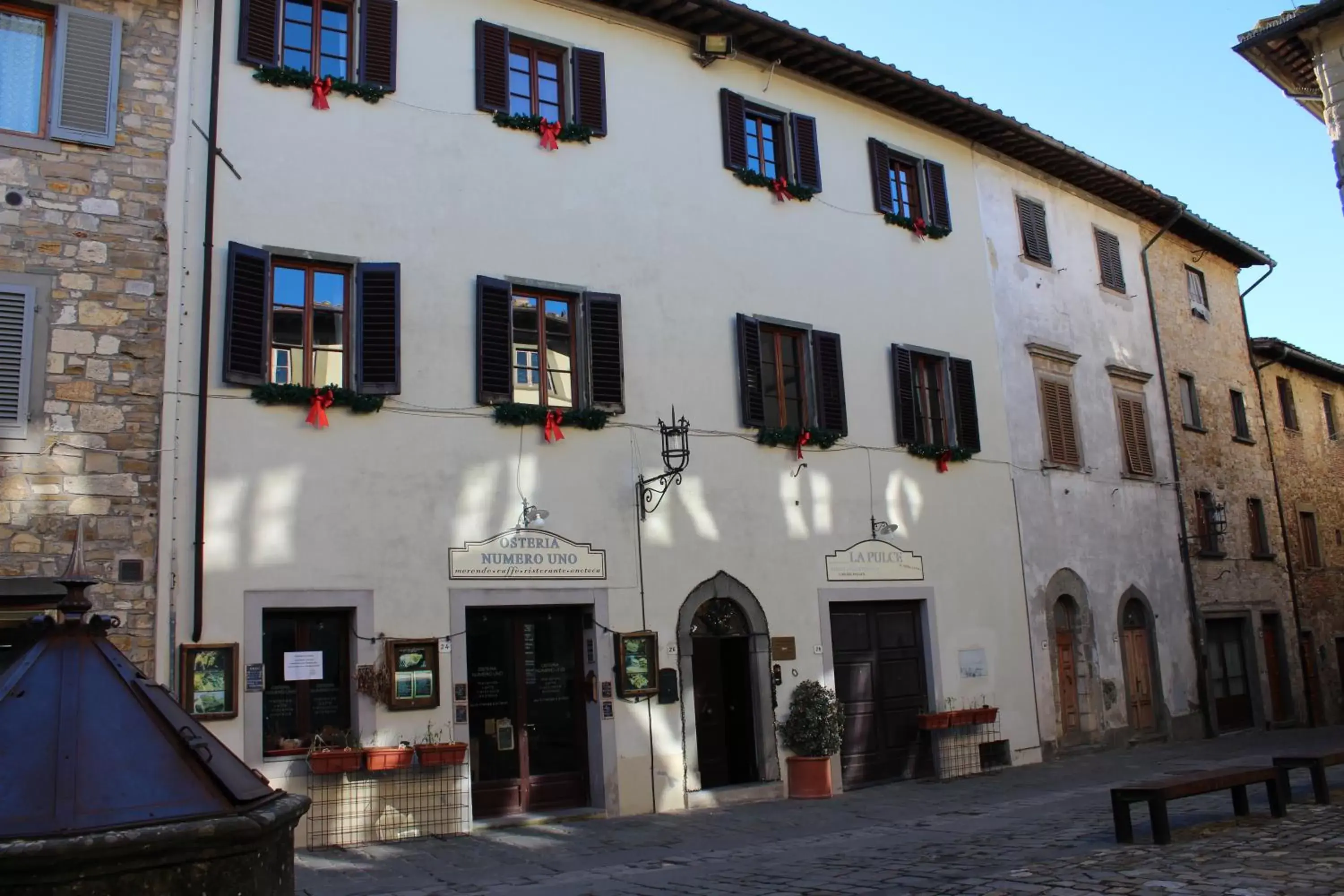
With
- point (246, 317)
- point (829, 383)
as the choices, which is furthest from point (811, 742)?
point (246, 317)

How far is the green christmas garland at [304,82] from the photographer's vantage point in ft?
36.7

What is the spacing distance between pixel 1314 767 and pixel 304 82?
1104 centimetres

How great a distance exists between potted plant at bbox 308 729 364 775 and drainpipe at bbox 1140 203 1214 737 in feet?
47.9

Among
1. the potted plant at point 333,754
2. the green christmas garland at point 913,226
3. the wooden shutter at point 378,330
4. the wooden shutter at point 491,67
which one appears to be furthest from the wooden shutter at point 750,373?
the potted plant at point 333,754

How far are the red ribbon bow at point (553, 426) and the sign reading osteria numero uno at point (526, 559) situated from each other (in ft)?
3.13

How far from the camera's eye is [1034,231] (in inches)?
734

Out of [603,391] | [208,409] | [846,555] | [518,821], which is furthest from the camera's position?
[846,555]

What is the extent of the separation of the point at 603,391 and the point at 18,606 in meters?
5.77

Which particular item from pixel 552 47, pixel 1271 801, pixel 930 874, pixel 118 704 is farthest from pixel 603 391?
pixel 118 704

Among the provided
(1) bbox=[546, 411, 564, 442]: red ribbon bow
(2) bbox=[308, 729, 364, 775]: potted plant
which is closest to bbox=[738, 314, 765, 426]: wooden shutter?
(1) bbox=[546, 411, 564, 442]: red ribbon bow

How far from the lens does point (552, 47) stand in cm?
1324

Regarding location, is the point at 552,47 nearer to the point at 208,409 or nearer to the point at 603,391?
the point at 603,391

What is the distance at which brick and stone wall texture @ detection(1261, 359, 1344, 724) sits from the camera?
23344 millimetres

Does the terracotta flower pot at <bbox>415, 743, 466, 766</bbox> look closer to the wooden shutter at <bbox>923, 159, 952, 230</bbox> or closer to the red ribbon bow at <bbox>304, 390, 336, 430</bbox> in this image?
the red ribbon bow at <bbox>304, 390, 336, 430</bbox>
